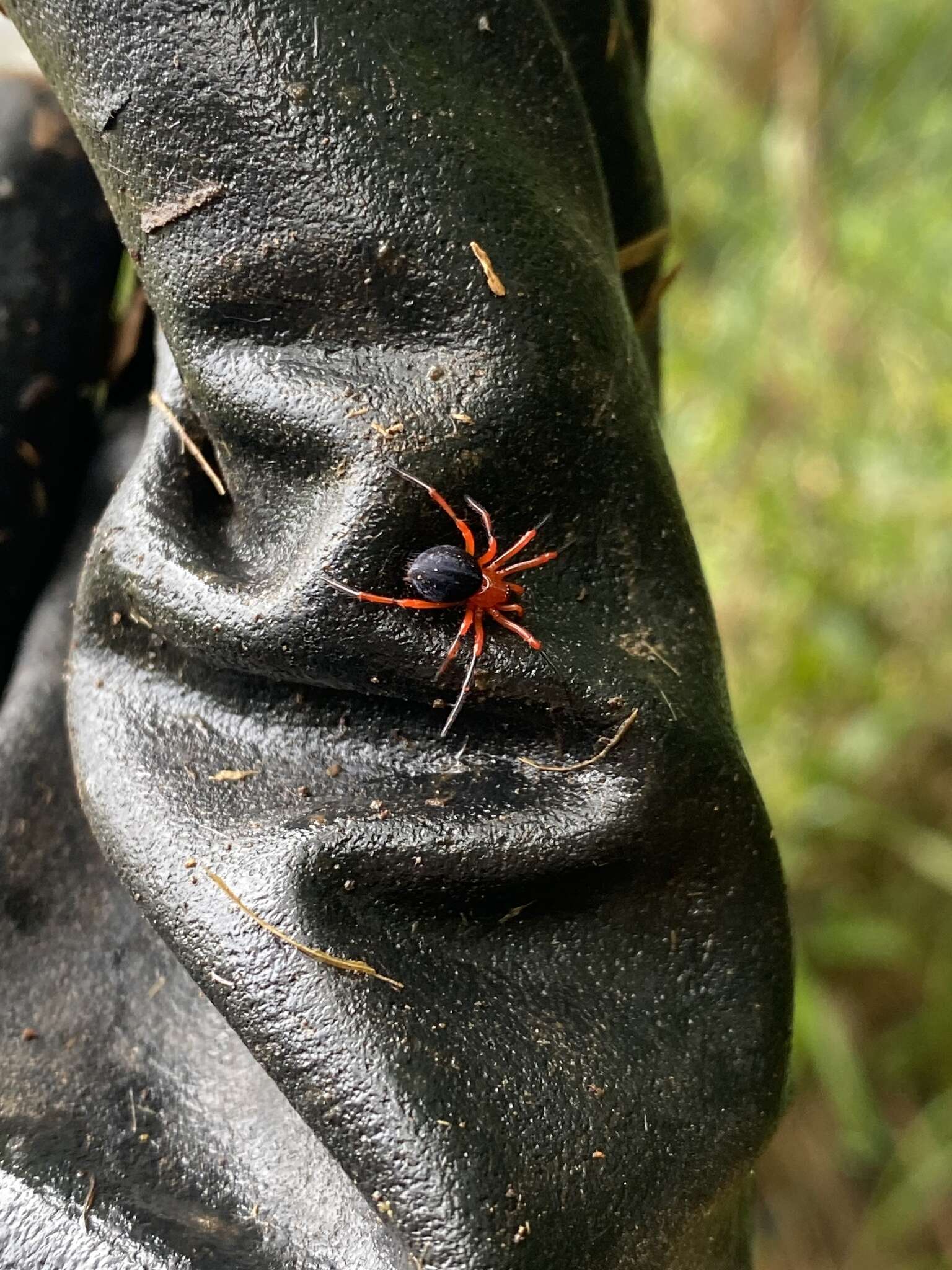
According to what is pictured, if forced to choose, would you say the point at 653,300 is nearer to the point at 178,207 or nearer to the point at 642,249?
the point at 642,249

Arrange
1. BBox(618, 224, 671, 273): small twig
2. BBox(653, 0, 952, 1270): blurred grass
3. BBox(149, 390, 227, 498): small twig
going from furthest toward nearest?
1. BBox(653, 0, 952, 1270): blurred grass
2. BBox(618, 224, 671, 273): small twig
3. BBox(149, 390, 227, 498): small twig

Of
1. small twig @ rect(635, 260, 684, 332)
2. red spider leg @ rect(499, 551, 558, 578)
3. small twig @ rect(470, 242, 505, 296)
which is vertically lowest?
small twig @ rect(635, 260, 684, 332)

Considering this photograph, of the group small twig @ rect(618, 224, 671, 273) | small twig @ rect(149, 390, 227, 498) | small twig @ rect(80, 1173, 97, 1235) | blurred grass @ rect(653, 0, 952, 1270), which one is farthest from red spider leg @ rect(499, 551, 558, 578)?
blurred grass @ rect(653, 0, 952, 1270)

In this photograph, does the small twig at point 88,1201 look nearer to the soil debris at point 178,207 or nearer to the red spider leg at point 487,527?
the red spider leg at point 487,527

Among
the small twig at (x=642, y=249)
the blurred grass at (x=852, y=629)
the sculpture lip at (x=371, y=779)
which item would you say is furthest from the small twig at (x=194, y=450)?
the blurred grass at (x=852, y=629)

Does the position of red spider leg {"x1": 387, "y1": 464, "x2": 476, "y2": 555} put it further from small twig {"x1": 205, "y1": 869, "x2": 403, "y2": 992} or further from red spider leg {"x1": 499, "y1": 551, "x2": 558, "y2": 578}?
small twig {"x1": 205, "y1": 869, "x2": 403, "y2": 992}

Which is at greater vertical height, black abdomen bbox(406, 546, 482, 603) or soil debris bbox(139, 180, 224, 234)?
soil debris bbox(139, 180, 224, 234)

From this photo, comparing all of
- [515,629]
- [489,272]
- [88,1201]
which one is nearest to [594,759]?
[515,629]
